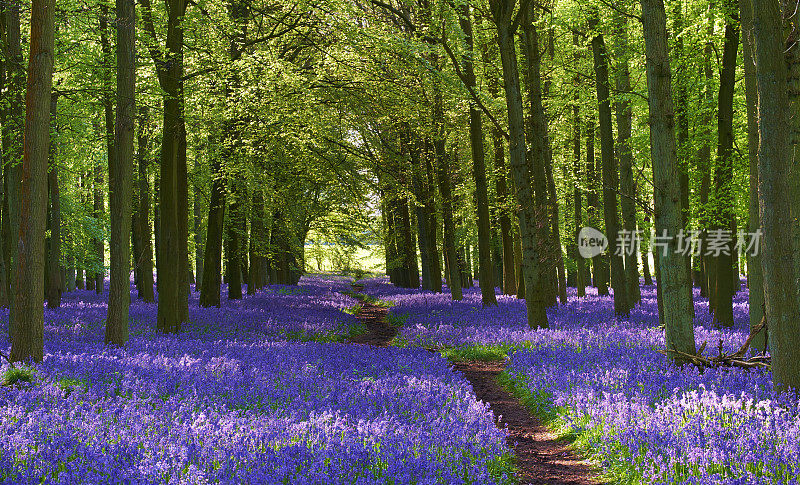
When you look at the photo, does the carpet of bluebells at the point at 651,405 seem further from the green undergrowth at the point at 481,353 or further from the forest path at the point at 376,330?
the forest path at the point at 376,330

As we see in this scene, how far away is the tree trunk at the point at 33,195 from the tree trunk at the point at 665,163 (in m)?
8.82

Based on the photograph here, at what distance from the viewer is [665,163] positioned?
337 inches

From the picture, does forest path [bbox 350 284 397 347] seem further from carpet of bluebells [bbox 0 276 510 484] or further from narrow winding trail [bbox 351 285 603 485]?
carpet of bluebells [bbox 0 276 510 484]

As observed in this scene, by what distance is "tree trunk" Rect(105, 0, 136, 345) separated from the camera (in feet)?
33.8

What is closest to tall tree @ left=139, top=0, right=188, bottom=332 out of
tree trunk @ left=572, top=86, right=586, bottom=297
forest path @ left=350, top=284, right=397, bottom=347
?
forest path @ left=350, top=284, right=397, bottom=347

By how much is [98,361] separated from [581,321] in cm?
1209

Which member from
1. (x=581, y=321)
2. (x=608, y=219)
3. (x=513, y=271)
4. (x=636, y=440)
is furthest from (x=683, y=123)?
(x=636, y=440)

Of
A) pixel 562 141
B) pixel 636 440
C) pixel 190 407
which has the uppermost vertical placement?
pixel 562 141

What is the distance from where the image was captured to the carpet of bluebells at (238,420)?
14.6 ft

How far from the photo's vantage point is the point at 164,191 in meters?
12.8

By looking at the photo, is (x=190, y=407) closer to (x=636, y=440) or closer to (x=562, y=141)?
(x=636, y=440)

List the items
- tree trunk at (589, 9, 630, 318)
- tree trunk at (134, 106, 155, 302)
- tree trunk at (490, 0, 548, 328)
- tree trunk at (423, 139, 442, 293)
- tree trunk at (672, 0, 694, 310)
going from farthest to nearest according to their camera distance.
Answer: tree trunk at (423, 139, 442, 293)
tree trunk at (134, 106, 155, 302)
tree trunk at (589, 9, 630, 318)
tree trunk at (672, 0, 694, 310)
tree trunk at (490, 0, 548, 328)

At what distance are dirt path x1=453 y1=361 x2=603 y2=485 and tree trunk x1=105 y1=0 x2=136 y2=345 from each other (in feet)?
22.5

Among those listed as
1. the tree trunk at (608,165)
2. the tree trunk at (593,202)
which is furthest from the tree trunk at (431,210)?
the tree trunk at (608,165)
